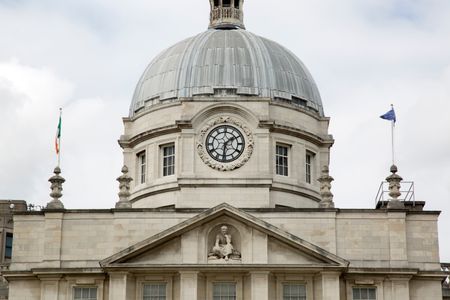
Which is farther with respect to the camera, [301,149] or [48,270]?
[301,149]

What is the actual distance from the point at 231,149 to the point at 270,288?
11308 mm

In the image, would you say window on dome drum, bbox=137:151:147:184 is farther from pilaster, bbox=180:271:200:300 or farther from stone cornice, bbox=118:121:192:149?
pilaster, bbox=180:271:200:300

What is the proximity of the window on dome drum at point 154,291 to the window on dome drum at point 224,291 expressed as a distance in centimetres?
271

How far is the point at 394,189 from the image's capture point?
256 feet

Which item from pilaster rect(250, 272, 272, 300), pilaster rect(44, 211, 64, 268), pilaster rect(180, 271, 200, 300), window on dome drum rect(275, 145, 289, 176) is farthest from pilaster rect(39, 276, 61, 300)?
window on dome drum rect(275, 145, 289, 176)

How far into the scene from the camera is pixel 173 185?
275ft

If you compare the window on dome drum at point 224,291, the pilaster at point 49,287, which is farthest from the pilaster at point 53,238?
the window on dome drum at point 224,291

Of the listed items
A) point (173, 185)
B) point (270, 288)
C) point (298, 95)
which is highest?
point (298, 95)

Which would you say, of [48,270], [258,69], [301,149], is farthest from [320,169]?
[48,270]

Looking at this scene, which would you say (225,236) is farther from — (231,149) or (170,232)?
(231,149)

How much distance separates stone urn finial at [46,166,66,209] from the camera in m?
78.6

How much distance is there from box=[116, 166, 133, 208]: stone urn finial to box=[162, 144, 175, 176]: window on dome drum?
406cm

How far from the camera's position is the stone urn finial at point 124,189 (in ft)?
261

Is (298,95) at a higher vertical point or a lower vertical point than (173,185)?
Answer: higher
